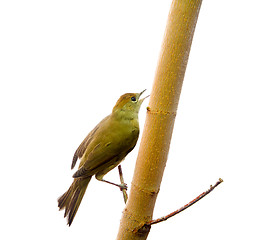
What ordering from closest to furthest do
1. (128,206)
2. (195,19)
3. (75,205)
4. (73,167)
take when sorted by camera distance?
(195,19)
(128,206)
(75,205)
(73,167)

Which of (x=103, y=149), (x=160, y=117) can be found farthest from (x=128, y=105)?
(x=160, y=117)

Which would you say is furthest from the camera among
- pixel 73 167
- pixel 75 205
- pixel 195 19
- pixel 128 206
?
pixel 73 167

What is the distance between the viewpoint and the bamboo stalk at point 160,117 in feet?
3.06

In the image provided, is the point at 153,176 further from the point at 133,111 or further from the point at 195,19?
the point at 195,19

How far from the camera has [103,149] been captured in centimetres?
123

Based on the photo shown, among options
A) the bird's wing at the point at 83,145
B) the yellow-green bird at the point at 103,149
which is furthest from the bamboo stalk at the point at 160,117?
the bird's wing at the point at 83,145

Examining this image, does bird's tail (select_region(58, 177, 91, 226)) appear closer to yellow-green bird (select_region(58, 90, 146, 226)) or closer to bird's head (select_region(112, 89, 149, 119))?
yellow-green bird (select_region(58, 90, 146, 226))

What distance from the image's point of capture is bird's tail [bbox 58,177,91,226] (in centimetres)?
120

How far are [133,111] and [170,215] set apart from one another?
49 cm

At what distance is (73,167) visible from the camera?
1.35 m

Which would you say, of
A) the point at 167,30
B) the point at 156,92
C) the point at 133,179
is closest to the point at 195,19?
the point at 167,30

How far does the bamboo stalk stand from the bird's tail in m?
0.23

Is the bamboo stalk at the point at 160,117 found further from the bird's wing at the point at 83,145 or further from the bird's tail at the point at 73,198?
the bird's wing at the point at 83,145

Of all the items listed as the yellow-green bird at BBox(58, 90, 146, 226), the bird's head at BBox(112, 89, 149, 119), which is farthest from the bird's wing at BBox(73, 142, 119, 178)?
the bird's head at BBox(112, 89, 149, 119)
